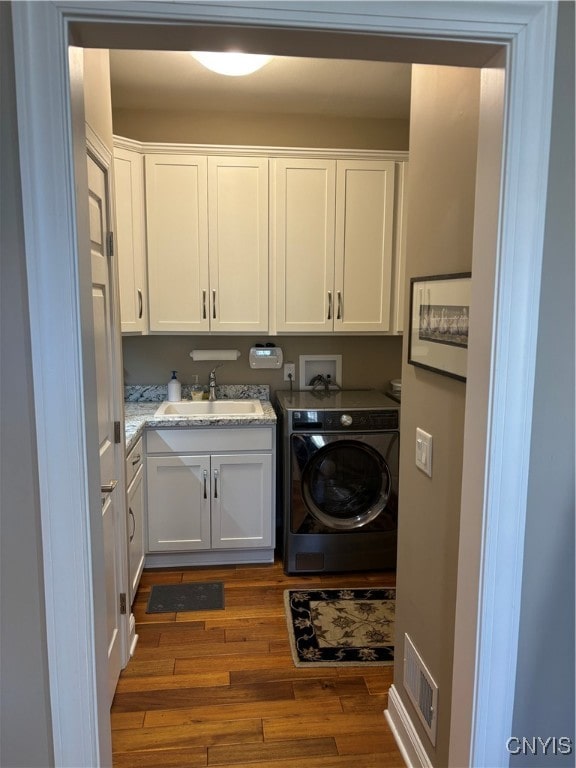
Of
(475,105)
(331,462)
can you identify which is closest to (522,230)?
(475,105)

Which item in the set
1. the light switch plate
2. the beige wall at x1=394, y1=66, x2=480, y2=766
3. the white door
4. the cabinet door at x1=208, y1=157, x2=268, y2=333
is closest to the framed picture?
the beige wall at x1=394, y1=66, x2=480, y2=766

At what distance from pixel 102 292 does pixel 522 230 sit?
147 cm

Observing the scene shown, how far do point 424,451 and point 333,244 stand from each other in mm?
1868

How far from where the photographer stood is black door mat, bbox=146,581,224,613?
283 centimetres

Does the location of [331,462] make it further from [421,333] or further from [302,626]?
Answer: [421,333]

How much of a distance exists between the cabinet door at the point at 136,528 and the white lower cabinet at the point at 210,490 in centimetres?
10

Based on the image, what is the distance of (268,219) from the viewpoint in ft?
10.5

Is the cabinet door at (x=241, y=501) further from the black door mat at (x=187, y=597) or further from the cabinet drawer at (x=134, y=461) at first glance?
the cabinet drawer at (x=134, y=461)

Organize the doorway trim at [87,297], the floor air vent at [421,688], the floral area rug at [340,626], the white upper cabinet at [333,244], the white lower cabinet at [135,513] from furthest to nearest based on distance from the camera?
the white upper cabinet at [333,244], the white lower cabinet at [135,513], the floral area rug at [340,626], the floor air vent at [421,688], the doorway trim at [87,297]

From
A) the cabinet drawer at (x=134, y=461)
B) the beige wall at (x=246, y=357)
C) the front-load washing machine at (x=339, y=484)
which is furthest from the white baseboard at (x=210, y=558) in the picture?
the beige wall at (x=246, y=357)

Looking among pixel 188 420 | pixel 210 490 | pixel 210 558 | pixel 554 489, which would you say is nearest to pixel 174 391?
pixel 188 420

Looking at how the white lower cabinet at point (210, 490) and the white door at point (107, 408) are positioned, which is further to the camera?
the white lower cabinet at point (210, 490)

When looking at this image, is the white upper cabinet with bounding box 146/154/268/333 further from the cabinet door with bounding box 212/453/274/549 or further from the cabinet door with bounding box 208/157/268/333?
the cabinet door with bounding box 212/453/274/549

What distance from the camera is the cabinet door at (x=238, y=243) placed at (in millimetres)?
3152
